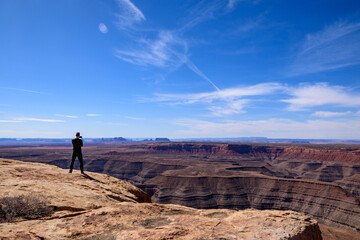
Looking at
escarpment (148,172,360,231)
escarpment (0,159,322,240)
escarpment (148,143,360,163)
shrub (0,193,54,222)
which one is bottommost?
escarpment (148,172,360,231)

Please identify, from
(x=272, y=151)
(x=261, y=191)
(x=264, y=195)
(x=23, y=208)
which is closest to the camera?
(x=23, y=208)

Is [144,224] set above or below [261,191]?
above

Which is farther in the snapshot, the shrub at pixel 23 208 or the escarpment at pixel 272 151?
the escarpment at pixel 272 151

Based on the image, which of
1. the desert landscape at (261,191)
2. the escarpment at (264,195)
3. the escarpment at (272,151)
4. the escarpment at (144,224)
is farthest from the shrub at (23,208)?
the escarpment at (272,151)

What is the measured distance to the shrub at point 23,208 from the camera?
5198 mm

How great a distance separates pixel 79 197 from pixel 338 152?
156809mm

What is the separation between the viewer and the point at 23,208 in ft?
17.9

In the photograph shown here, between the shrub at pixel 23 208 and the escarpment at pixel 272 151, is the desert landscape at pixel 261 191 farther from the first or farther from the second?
the shrub at pixel 23 208

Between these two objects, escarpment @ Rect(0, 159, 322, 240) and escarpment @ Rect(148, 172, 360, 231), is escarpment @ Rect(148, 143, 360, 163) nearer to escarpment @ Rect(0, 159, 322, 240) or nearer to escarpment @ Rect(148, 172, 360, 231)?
escarpment @ Rect(148, 172, 360, 231)

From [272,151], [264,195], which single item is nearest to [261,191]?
[264,195]

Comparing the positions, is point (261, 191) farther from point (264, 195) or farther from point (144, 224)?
point (144, 224)

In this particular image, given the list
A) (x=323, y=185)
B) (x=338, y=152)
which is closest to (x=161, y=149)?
(x=338, y=152)

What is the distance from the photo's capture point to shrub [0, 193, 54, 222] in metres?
5.20

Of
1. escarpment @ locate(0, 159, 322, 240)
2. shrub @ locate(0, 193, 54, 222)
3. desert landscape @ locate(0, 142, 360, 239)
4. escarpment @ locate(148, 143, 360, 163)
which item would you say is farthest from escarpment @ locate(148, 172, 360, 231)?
escarpment @ locate(148, 143, 360, 163)
